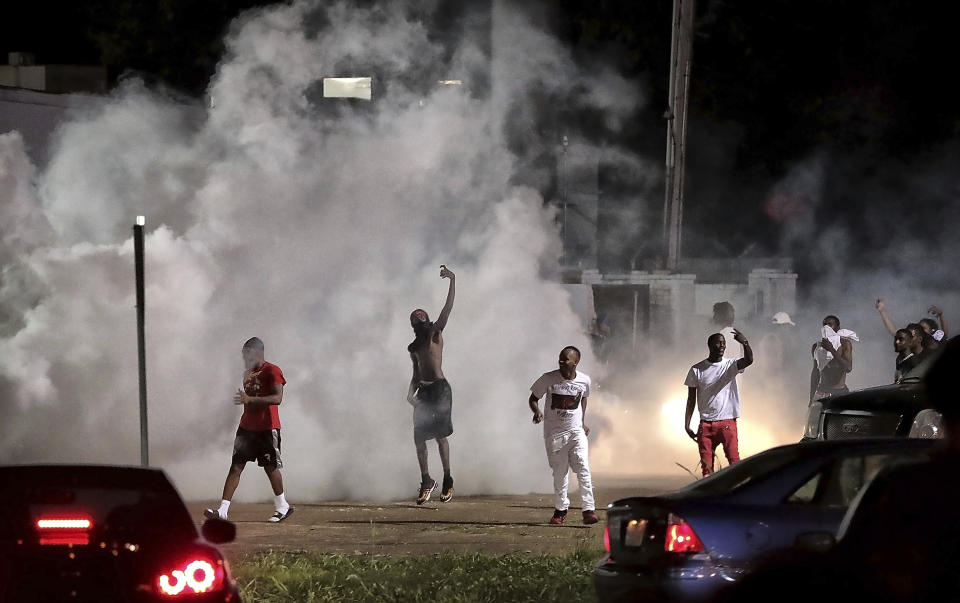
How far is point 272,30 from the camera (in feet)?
58.0

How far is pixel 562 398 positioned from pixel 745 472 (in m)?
4.78

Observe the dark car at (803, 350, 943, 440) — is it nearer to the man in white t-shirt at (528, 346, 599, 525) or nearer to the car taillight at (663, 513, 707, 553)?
the man in white t-shirt at (528, 346, 599, 525)

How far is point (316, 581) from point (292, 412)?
5.89 metres

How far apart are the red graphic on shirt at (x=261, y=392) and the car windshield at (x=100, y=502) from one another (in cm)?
630

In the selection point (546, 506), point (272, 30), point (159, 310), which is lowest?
point (546, 506)

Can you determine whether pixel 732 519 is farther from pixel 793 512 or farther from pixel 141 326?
pixel 141 326

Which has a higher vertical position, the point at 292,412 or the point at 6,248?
the point at 6,248

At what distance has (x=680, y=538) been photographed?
304 inches

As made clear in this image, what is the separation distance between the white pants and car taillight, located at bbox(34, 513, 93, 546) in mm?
7119

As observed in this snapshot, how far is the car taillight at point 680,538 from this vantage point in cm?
770

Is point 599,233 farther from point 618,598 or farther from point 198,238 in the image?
point 618,598

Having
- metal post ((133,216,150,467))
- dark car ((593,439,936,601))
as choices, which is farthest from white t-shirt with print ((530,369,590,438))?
dark car ((593,439,936,601))

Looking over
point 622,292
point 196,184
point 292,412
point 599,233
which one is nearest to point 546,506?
point 292,412

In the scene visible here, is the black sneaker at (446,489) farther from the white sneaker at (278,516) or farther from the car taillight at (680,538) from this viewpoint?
the car taillight at (680,538)
